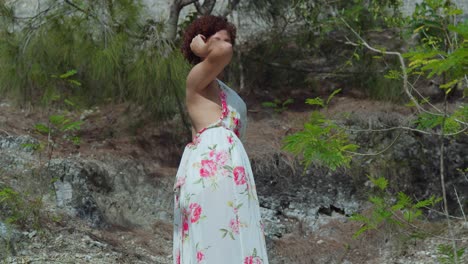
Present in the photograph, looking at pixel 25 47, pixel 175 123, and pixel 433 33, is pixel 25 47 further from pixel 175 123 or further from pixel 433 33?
pixel 433 33

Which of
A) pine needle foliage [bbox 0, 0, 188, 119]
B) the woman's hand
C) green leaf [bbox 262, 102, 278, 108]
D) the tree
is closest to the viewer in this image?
the woman's hand

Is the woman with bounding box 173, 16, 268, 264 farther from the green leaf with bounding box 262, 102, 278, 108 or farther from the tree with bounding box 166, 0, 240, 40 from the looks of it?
the green leaf with bounding box 262, 102, 278, 108

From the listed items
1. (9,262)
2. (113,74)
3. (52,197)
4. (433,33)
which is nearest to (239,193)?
(9,262)

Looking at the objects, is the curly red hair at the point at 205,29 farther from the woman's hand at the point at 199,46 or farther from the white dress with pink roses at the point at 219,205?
the white dress with pink roses at the point at 219,205

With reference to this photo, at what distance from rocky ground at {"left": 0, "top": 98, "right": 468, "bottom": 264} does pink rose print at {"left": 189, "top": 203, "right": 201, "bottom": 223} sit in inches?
50.9

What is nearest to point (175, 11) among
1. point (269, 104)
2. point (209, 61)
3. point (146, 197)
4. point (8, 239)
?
point (269, 104)

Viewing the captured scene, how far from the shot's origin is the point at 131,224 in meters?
4.25

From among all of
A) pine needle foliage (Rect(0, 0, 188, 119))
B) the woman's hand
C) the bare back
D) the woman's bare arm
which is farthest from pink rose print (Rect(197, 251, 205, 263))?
pine needle foliage (Rect(0, 0, 188, 119))

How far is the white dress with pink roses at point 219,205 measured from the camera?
2.29m

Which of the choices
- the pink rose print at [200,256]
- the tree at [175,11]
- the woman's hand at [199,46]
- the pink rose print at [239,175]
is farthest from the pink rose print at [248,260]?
the tree at [175,11]

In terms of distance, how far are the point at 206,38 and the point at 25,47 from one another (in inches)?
95.7

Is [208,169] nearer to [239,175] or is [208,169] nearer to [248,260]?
[239,175]

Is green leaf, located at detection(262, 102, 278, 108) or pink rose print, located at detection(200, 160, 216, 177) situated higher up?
pink rose print, located at detection(200, 160, 216, 177)

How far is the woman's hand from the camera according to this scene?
7.88ft
